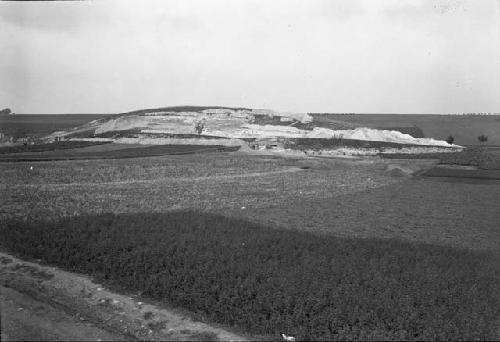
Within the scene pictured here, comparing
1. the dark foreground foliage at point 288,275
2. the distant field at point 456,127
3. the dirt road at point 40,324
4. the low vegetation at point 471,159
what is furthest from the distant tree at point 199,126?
the dirt road at point 40,324

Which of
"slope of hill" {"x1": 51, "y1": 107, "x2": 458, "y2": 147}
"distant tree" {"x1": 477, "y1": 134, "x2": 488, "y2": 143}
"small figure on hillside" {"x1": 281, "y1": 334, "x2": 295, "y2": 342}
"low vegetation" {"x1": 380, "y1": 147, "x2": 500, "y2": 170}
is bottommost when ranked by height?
"small figure on hillside" {"x1": 281, "y1": 334, "x2": 295, "y2": 342}

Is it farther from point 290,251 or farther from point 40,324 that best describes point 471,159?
point 40,324

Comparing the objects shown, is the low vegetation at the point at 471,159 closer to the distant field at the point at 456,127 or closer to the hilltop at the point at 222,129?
the hilltop at the point at 222,129

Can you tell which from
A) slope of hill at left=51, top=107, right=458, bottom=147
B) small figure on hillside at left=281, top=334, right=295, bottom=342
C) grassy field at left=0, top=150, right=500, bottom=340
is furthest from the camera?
slope of hill at left=51, top=107, right=458, bottom=147

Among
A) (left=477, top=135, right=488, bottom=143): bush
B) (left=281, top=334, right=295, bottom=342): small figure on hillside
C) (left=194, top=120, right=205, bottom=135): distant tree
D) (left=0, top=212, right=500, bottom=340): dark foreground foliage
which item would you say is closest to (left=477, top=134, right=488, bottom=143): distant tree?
(left=477, top=135, right=488, bottom=143): bush

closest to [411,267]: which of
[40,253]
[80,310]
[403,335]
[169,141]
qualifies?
[403,335]

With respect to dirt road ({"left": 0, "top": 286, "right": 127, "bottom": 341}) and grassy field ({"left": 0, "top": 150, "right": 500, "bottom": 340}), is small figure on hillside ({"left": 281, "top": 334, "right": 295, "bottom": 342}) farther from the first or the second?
dirt road ({"left": 0, "top": 286, "right": 127, "bottom": 341})

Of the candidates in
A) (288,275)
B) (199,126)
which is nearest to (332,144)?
(199,126)
